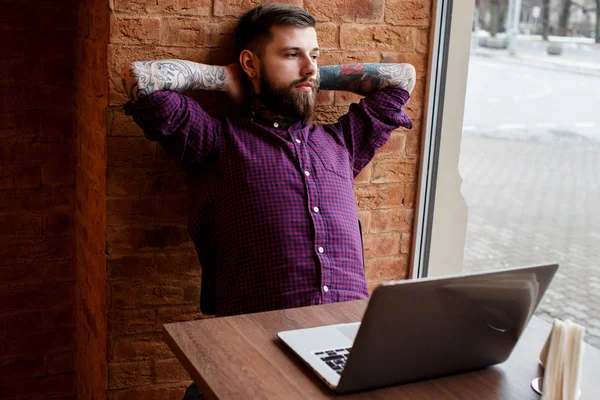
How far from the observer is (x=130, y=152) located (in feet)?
6.83

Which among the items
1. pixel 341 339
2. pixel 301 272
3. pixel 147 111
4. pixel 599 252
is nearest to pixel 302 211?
pixel 301 272

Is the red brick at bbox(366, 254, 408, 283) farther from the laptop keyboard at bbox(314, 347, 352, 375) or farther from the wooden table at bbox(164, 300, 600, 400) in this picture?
the laptop keyboard at bbox(314, 347, 352, 375)

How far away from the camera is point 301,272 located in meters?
1.92

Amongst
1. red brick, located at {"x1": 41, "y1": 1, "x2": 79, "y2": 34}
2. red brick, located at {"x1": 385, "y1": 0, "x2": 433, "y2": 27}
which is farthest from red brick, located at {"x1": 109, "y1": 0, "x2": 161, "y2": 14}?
red brick, located at {"x1": 385, "y1": 0, "x2": 433, "y2": 27}

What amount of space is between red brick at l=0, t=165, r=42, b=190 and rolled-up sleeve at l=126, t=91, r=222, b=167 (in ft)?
2.01

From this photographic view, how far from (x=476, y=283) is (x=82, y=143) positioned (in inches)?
60.8

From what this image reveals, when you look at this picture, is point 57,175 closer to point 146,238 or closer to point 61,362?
point 146,238

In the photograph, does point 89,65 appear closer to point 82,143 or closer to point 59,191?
point 82,143

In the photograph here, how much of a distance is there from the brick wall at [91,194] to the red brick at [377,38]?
74 centimetres

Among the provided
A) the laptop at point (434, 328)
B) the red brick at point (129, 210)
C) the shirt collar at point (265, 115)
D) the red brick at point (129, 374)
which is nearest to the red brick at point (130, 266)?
the red brick at point (129, 210)

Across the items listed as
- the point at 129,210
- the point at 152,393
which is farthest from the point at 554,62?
the point at 152,393

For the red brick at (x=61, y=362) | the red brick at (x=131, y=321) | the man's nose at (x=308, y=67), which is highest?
the man's nose at (x=308, y=67)

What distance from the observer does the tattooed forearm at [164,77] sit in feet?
6.20

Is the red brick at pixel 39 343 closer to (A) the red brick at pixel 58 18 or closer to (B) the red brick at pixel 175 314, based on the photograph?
(B) the red brick at pixel 175 314
